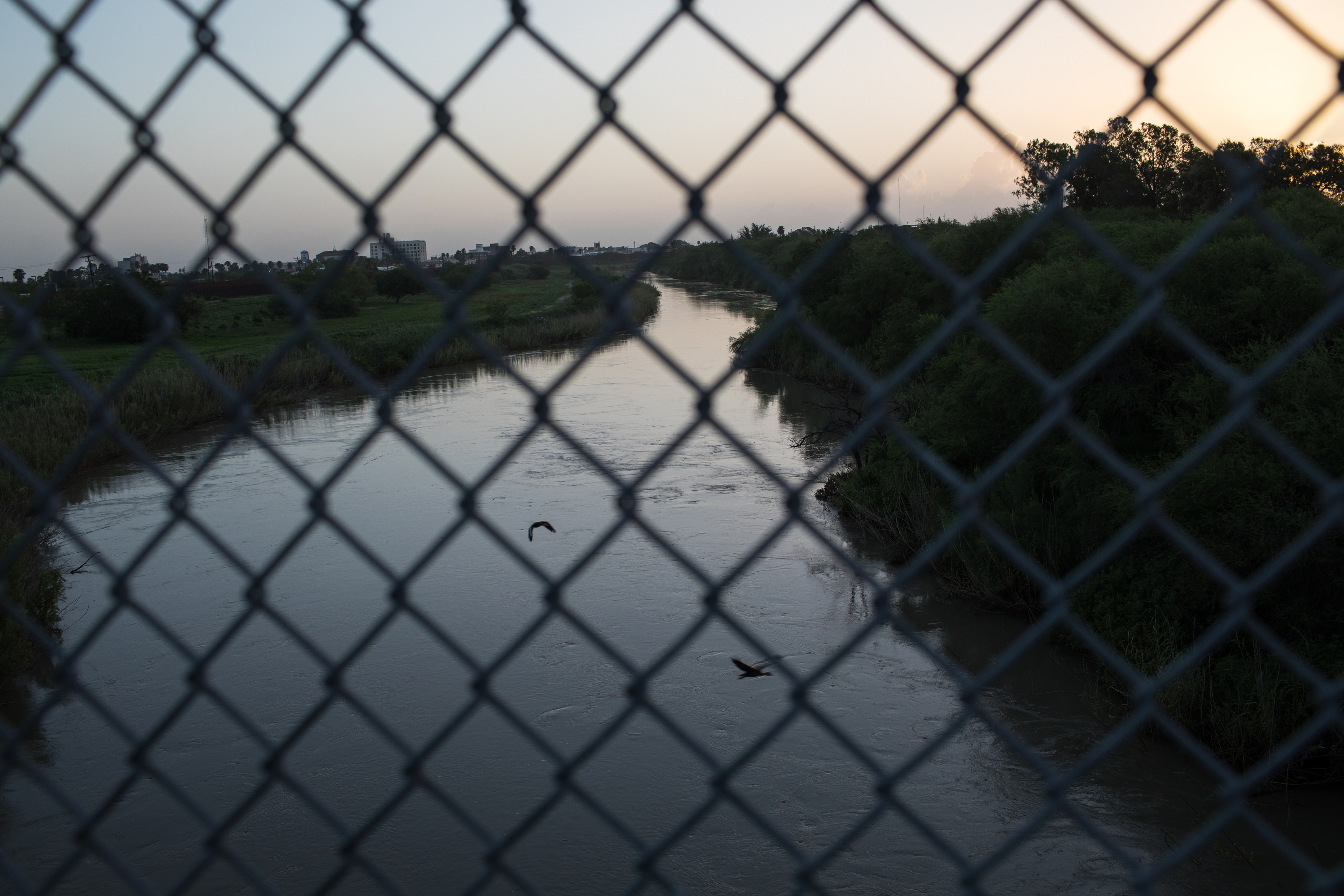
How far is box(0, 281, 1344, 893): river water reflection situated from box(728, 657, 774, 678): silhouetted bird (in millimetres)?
90

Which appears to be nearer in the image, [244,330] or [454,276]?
[454,276]

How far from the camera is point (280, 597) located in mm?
11055

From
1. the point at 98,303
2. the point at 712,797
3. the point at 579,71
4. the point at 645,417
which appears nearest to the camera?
the point at 579,71

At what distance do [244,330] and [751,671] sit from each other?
98.1 feet

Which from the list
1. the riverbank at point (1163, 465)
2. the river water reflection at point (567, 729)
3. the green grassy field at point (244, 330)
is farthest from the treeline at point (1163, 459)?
the green grassy field at point (244, 330)

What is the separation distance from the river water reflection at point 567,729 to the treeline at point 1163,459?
64 centimetres

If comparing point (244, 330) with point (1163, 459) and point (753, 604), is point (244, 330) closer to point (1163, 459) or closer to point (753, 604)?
point (753, 604)

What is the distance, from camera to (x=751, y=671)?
8.57m

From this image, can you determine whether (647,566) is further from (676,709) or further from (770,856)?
(770,856)

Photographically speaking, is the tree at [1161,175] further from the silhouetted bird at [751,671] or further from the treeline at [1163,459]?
the silhouetted bird at [751,671]

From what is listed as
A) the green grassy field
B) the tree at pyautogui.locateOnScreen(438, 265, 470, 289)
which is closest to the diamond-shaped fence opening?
the tree at pyautogui.locateOnScreen(438, 265, 470, 289)

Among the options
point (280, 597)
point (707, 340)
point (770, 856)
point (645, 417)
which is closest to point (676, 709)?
point (770, 856)

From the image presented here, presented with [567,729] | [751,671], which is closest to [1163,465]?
[751,671]

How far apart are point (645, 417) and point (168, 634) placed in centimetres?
1915
